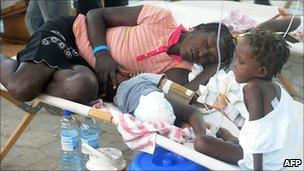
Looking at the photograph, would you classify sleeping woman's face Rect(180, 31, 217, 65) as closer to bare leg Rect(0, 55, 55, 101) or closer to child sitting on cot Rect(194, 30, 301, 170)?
child sitting on cot Rect(194, 30, 301, 170)

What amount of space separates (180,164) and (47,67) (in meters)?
0.87

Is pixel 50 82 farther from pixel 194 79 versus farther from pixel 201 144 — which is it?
pixel 201 144

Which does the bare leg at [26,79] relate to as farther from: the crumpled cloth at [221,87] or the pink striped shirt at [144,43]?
the crumpled cloth at [221,87]

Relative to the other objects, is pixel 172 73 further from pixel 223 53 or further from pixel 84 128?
pixel 84 128

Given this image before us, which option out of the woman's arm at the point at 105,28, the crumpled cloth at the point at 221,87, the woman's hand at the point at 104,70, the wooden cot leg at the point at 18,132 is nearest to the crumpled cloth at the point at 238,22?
the woman's arm at the point at 105,28

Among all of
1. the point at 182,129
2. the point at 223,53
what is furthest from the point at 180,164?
the point at 223,53

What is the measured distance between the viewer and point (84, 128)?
2447 millimetres

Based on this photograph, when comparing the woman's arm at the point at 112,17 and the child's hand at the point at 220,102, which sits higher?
the woman's arm at the point at 112,17

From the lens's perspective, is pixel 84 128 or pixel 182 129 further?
pixel 84 128

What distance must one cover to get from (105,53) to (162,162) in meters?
0.82

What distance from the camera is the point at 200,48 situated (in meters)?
2.27

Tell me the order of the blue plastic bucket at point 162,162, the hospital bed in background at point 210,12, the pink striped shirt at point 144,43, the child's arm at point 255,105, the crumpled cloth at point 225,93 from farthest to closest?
the hospital bed in background at point 210,12 → the pink striped shirt at point 144,43 → the crumpled cloth at point 225,93 → the blue plastic bucket at point 162,162 → the child's arm at point 255,105

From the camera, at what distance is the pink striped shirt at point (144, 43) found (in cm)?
246

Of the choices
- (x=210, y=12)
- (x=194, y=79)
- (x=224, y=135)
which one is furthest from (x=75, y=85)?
(x=210, y=12)
